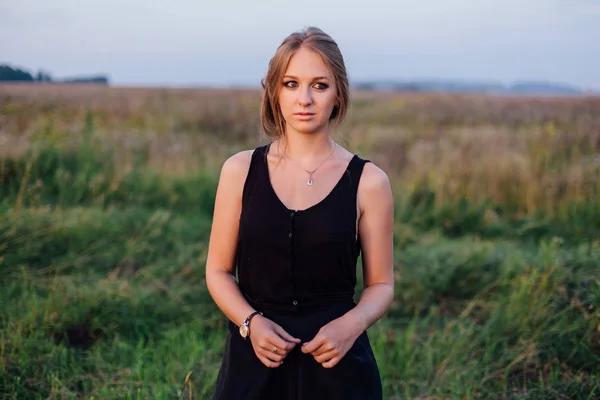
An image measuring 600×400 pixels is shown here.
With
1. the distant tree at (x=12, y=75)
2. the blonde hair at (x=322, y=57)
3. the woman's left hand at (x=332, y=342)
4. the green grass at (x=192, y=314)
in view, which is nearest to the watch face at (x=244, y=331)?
the woman's left hand at (x=332, y=342)

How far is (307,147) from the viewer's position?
194 cm

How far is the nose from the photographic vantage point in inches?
71.6

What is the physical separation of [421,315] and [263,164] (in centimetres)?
295

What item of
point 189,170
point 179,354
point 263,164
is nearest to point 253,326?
point 263,164

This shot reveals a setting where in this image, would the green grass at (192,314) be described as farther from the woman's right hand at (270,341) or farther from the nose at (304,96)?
the nose at (304,96)

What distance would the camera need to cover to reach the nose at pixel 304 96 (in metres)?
1.82

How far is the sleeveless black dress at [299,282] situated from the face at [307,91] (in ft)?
0.63

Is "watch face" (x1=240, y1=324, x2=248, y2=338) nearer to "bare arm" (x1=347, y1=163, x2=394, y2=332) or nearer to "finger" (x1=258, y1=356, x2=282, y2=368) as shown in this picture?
"finger" (x1=258, y1=356, x2=282, y2=368)

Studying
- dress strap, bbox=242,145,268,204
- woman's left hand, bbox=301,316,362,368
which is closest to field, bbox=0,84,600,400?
dress strap, bbox=242,145,268,204

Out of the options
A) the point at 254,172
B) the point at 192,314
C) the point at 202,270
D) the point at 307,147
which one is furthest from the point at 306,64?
the point at 202,270

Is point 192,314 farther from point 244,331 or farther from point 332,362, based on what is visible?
point 332,362

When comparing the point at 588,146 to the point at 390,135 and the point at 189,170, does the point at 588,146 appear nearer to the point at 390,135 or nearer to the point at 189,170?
the point at 189,170

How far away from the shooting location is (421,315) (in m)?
4.52

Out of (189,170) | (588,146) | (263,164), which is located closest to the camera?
(263,164)
